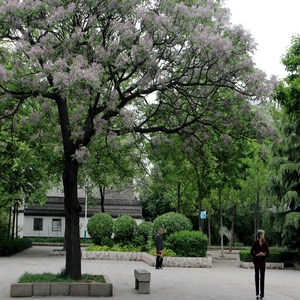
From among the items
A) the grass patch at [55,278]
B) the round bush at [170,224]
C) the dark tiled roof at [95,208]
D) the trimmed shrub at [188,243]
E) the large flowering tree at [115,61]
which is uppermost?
the large flowering tree at [115,61]

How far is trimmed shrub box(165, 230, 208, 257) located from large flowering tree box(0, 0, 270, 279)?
10.9 metres

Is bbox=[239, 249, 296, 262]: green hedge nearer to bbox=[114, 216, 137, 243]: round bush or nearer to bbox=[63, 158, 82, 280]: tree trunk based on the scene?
bbox=[114, 216, 137, 243]: round bush

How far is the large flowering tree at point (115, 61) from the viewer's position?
12000 millimetres

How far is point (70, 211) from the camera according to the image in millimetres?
13891

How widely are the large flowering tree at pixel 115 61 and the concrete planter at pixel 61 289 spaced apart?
2.96 ft

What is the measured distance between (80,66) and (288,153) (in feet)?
58.3

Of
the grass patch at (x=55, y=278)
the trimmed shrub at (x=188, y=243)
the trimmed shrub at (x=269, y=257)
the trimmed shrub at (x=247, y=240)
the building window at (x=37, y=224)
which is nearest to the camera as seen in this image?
the grass patch at (x=55, y=278)

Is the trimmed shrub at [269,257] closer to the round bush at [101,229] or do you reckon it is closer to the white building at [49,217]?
the round bush at [101,229]

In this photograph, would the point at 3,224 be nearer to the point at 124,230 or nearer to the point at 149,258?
the point at 124,230

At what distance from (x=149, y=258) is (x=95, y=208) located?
3079cm

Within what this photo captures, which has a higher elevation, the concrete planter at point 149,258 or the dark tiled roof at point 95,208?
the dark tiled roof at point 95,208

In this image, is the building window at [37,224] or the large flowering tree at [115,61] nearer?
the large flowering tree at [115,61]

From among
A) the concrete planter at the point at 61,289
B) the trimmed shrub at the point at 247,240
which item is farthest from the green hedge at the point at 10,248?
the trimmed shrub at the point at 247,240

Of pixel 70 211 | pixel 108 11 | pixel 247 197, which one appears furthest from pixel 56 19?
pixel 247 197
